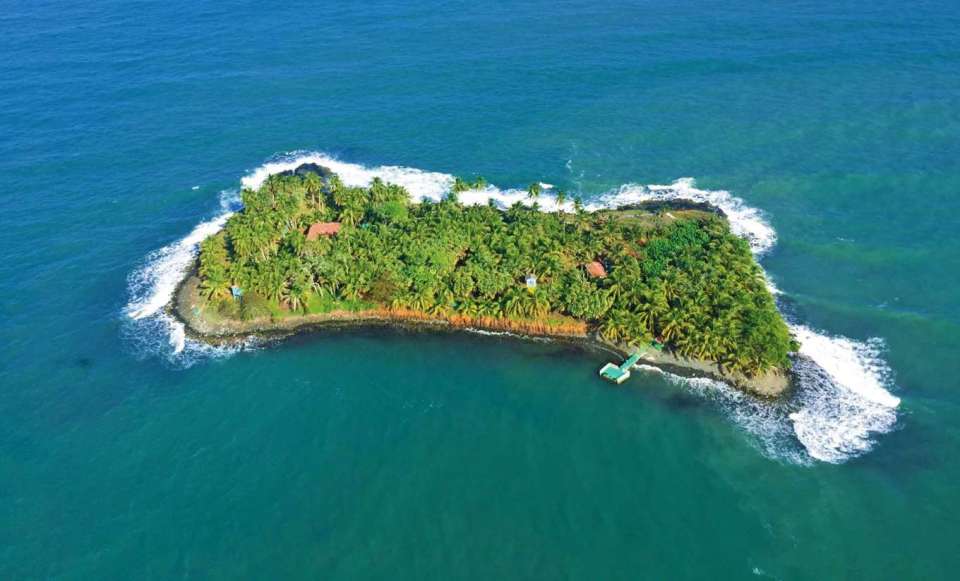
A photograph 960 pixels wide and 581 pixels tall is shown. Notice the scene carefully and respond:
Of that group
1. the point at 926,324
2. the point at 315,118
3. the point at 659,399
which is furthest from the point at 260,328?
the point at 926,324

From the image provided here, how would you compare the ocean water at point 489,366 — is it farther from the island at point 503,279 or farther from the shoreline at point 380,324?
the island at point 503,279

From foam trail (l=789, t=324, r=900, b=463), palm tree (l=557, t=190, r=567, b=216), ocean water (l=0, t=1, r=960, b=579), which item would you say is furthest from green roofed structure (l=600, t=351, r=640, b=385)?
palm tree (l=557, t=190, r=567, b=216)

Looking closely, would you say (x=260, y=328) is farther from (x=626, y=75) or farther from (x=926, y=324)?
(x=626, y=75)

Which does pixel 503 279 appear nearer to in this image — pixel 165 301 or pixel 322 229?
pixel 322 229

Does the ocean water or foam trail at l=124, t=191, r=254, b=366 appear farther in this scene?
foam trail at l=124, t=191, r=254, b=366

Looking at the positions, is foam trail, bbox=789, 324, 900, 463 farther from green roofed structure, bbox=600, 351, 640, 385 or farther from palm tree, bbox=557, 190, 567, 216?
palm tree, bbox=557, 190, 567, 216

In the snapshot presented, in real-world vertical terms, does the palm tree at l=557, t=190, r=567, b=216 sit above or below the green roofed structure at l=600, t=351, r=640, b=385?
above

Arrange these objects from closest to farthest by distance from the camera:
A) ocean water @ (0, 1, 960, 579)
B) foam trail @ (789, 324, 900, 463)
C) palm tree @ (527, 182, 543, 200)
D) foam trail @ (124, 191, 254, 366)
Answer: ocean water @ (0, 1, 960, 579), foam trail @ (789, 324, 900, 463), foam trail @ (124, 191, 254, 366), palm tree @ (527, 182, 543, 200)
